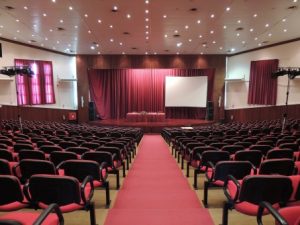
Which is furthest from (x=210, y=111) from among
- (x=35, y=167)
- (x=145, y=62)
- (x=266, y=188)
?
(x=35, y=167)

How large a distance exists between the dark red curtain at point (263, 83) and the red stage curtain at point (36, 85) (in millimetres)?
15815

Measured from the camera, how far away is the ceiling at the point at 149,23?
8.45m

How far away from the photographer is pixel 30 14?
9.27m

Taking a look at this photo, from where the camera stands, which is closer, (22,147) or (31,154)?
(31,154)

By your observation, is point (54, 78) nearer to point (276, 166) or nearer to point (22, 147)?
point (22, 147)

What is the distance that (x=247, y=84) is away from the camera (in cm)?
1741

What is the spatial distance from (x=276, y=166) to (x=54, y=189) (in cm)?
292

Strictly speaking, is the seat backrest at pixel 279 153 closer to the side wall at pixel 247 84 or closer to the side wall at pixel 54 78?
the side wall at pixel 247 84

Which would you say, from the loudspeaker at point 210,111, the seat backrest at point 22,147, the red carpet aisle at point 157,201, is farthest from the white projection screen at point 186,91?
the seat backrest at point 22,147

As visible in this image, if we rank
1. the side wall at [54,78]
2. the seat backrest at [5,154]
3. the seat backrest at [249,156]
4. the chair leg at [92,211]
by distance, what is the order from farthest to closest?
the side wall at [54,78], the seat backrest at [5,154], the seat backrest at [249,156], the chair leg at [92,211]

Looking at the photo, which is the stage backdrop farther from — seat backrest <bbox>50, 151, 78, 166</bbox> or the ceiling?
seat backrest <bbox>50, 151, 78, 166</bbox>

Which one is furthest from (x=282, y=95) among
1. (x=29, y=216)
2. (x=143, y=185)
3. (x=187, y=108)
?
(x=29, y=216)

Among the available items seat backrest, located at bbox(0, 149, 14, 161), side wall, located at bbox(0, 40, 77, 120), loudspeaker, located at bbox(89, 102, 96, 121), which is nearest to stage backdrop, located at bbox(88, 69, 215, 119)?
loudspeaker, located at bbox(89, 102, 96, 121)

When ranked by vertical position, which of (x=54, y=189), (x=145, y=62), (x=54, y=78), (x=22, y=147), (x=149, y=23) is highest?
(x=149, y=23)
